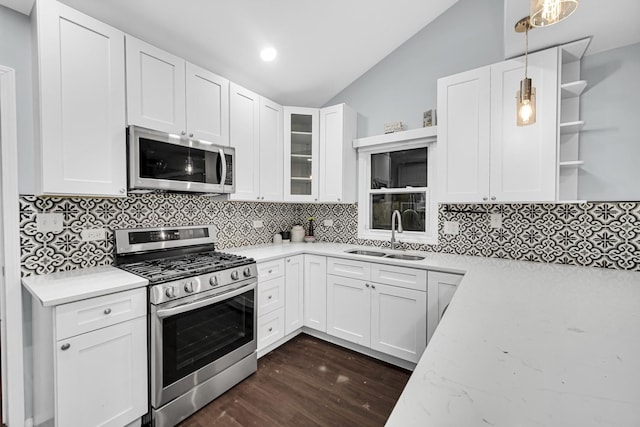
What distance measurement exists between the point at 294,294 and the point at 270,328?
0.40 m

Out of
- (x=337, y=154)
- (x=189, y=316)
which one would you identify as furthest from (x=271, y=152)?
(x=189, y=316)

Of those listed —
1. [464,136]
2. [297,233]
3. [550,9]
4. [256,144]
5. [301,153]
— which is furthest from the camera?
[297,233]

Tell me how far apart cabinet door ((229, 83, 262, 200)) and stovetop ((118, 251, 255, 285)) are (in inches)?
23.2

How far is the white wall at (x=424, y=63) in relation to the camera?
8.18ft

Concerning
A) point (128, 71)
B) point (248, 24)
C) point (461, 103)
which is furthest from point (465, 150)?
point (128, 71)

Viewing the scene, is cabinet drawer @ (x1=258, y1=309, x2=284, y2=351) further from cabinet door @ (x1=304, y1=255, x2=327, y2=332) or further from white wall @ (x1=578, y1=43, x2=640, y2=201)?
white wall @ (x1=578, y1=43, x2=640, y2=201)

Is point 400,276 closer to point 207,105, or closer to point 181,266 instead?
point 181,266

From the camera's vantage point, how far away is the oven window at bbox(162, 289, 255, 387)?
5.78ft

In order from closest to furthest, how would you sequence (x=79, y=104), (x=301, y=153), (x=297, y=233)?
1. (x=79, y=104)
2. (x=301, y=153)
3. (x=297, y=233)

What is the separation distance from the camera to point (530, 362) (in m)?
0.77

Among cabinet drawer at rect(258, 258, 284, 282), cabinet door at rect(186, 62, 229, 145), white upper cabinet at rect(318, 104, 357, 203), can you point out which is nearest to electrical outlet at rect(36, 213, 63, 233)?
cabinet door at rect(186, 62, 229, 145)

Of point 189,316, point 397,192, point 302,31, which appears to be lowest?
point 189,316

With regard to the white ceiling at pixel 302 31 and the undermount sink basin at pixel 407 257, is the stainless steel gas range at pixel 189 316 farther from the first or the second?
the white ceiling at pixel 302 31

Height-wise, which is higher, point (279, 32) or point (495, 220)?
point (279, 32)
